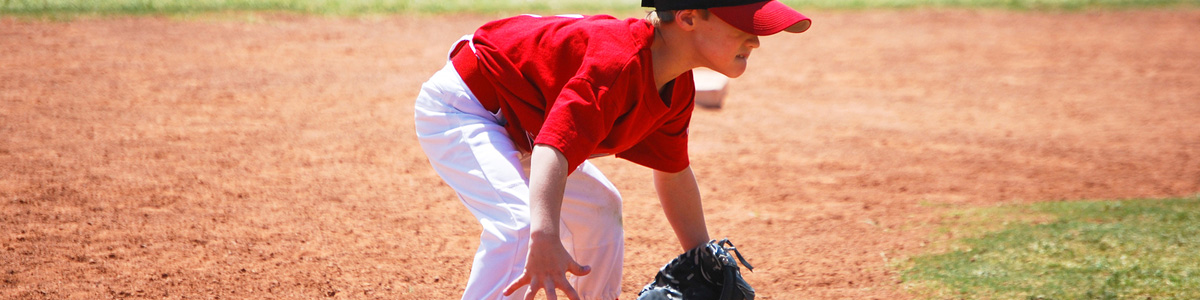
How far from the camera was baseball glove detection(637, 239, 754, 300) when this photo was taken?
255 centimetres

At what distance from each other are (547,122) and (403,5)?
24.2 feet

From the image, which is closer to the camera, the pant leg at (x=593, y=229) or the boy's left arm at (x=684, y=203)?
the pant leg at (x=593, y=229)

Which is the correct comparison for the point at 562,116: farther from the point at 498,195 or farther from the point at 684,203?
the point at 684,203

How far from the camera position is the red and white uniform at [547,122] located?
6.47ft

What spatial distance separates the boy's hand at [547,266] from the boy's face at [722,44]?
21.5 inches

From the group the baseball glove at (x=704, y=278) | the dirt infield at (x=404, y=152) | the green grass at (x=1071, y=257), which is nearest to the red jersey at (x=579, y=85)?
the baseball glove at (x=704, y=278)

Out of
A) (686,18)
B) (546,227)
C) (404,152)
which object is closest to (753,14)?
(686,18)

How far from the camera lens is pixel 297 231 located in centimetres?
→ 364

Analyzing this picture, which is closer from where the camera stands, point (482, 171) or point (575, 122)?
point (575, 122)

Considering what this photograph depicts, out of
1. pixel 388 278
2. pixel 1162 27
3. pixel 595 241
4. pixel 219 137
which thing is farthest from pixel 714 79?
pixel 1162 27

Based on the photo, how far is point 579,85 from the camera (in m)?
1.93

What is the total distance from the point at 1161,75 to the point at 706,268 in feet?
22.2

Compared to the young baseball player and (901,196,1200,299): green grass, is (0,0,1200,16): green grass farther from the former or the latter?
the young baseball player

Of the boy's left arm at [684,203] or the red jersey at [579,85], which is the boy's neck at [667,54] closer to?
the red jersey at [579,85]
